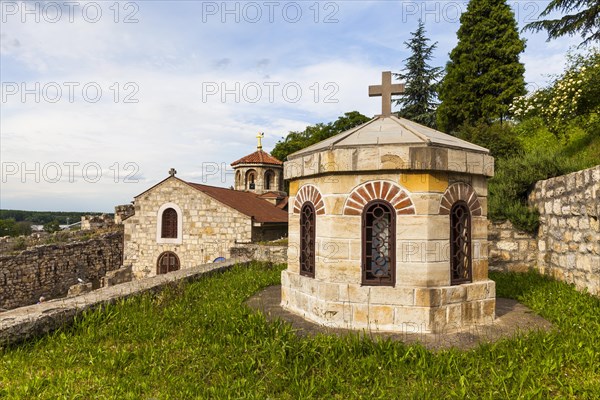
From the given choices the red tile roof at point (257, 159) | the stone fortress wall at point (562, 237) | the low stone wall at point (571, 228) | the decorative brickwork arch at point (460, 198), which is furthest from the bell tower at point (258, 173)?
the decorative brickwork arch at point (460, 198)

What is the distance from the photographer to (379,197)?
228 inches

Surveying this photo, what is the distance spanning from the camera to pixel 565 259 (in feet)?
26.5

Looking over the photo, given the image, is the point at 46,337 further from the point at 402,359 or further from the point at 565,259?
the point at 565,259

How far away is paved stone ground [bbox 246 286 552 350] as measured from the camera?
516 centimetres

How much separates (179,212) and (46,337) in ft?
48.6

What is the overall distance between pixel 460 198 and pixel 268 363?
3.67m

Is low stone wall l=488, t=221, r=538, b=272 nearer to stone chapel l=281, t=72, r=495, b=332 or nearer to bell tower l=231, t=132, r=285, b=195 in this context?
stone chapel l=281, t=72, r=495, b=332

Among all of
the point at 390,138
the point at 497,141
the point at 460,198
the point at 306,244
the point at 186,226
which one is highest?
the point at 497,141

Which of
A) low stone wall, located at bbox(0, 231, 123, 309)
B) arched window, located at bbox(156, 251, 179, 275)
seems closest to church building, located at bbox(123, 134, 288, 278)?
arched window, located at bbox(156, 251, 179, 275)

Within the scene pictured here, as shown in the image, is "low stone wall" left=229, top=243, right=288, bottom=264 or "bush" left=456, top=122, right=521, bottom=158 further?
"bush" left=456, top=122, right=521, bottom=158

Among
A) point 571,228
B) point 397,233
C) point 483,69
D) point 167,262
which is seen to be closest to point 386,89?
point 397,233

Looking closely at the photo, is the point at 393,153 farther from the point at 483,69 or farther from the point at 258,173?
the point at 258,173

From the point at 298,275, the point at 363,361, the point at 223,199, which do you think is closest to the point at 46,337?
the point at 298,275

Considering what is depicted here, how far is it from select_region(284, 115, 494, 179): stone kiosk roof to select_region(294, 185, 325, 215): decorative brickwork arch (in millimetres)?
258
